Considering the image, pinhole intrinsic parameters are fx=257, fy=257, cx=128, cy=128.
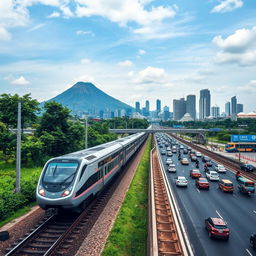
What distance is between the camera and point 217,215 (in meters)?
20.7

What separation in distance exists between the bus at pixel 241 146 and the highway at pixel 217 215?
44865mm

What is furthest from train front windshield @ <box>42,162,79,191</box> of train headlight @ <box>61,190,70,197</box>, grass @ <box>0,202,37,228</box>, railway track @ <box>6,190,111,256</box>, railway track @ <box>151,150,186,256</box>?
railway track @ <box>151,150,186,256</box>

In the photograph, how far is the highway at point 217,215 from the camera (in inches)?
590

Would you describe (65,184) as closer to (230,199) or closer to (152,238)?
(152,238)

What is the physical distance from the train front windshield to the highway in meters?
8.34

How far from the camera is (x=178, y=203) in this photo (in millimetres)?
23906

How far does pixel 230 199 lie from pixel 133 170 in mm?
14621

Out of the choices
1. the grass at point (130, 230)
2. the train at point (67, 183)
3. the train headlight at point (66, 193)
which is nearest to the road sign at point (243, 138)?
the grass at point (130, 230)

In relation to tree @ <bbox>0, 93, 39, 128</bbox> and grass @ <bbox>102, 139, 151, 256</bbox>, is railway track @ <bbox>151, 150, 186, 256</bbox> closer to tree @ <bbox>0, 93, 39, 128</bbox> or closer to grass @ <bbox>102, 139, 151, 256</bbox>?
grass @ <bbox>102, 139, 151, 256</bbox>

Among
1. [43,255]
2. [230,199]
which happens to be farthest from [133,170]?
[43,255]

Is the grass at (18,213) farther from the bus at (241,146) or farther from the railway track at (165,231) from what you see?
the bus at (241,146)

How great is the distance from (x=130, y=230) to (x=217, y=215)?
8458 mm

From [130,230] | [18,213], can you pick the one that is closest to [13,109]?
[18,213]

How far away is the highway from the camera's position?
15.0 meters
